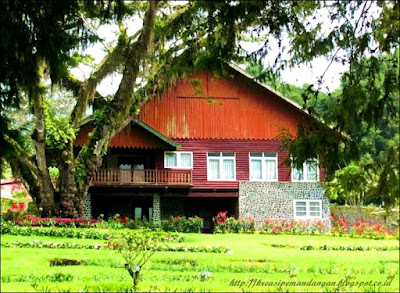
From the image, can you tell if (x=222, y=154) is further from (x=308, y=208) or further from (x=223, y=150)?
(x=308, y=208)

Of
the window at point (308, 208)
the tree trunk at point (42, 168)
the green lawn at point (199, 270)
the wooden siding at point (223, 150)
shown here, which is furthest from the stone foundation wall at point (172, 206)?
the green lawn at point (199, 270)

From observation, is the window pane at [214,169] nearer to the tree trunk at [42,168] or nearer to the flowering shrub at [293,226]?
the flowering shrub at [293,226]

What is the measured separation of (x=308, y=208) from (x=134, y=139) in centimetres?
845

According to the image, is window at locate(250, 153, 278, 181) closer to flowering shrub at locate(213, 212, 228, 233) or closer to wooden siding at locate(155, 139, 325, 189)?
wooden siding at locate(155, 139, 325, 189)

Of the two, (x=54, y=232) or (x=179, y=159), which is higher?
(x=179, y=159)

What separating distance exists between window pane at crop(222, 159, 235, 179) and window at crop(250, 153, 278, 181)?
2.83 ft

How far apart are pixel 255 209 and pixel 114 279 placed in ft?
61.3

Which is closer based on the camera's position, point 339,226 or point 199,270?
point 199,270

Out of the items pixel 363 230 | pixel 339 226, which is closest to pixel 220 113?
pixel 339 226

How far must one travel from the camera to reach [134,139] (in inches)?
1124

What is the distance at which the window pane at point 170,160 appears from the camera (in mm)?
29625

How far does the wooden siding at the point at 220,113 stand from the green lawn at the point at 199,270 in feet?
39.9

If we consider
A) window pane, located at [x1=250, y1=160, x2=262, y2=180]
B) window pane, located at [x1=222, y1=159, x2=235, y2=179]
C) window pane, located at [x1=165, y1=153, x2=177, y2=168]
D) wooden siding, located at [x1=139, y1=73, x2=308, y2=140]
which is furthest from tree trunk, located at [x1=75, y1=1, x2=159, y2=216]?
window pane, located at [x1=250, y1=160, x2=262, y2=180]

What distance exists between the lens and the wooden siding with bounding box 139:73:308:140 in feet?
96.2
